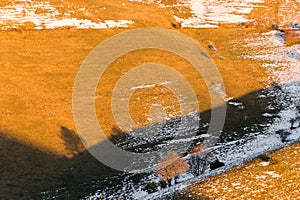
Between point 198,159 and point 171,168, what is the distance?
312 centimetres

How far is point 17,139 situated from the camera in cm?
4394

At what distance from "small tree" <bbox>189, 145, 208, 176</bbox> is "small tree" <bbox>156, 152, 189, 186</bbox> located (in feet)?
2.23

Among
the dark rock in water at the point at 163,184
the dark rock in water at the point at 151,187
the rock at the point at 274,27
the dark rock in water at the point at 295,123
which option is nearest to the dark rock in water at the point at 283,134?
the dark rock in water at the point at 295,123

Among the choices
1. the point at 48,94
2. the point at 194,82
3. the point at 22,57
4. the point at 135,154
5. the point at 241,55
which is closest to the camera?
the point at 135,154

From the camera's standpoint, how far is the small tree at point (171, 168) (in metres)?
35.3

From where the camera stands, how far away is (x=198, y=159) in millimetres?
37781

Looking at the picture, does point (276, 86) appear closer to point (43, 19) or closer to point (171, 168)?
point (171, 168)

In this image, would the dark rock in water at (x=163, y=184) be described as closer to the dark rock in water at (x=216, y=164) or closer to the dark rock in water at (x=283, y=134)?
the dark rock in water at (x=216, y=164)

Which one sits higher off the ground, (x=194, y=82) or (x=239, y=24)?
(x=239, y=24)

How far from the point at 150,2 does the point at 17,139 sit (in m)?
57.1

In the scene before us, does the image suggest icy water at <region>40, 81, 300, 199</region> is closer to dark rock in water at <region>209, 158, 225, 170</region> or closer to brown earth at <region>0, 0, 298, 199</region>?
dark rock in water at <region>209, 158, 225, 170</region>

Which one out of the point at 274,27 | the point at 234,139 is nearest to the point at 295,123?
the point at 234,139

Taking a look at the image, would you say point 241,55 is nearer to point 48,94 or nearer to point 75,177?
point 48,94

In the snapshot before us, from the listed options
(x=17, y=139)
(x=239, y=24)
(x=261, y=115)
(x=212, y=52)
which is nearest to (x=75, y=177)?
(x=17, y=139)
